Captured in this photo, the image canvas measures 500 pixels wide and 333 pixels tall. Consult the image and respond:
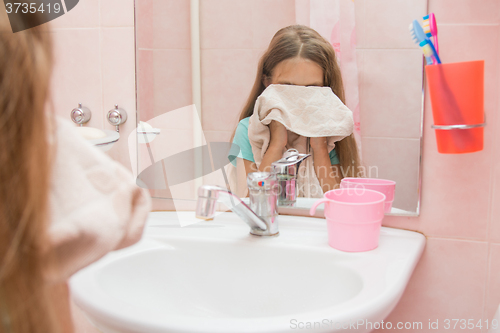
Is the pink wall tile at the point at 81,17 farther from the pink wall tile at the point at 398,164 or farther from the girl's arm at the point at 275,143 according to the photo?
the pink wall tile at the point at 398,164

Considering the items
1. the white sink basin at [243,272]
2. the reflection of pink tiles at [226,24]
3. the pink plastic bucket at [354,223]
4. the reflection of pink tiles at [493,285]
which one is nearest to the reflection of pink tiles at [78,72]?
the reflection of pink tiles at [226,24]

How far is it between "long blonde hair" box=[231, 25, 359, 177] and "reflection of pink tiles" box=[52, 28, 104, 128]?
0.47 metres

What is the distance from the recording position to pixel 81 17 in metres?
1.06

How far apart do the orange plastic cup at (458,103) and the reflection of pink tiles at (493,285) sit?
0.24 metres

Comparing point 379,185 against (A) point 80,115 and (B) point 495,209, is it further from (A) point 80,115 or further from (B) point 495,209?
(A) point 80,115

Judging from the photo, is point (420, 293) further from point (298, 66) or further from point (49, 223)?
point (49, 223)

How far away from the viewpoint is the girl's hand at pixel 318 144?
3.00 feet

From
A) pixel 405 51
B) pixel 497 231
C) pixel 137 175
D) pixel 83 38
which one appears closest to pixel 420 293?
pixel 497 231

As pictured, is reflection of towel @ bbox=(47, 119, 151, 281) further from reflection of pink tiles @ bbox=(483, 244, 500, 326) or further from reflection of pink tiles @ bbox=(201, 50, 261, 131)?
reflection of pink tiles @ bbox=(483, 244, 500, 326)

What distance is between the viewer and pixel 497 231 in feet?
2.71

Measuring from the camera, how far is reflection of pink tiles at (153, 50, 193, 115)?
3.29 ft

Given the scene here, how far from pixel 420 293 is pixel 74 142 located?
0.83 metres

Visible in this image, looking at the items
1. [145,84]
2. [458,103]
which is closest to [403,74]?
[458,103]

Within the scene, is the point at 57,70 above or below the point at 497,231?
above
